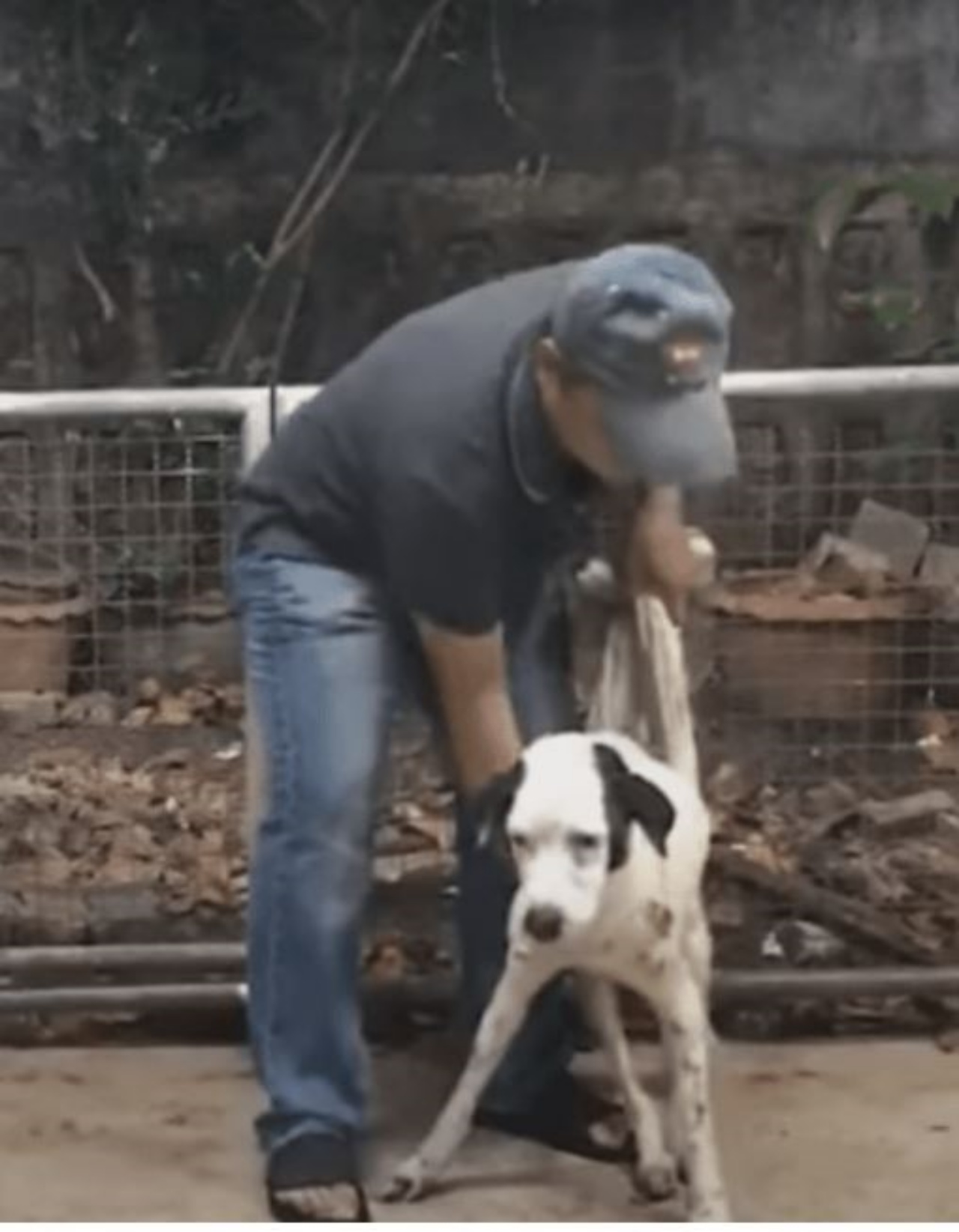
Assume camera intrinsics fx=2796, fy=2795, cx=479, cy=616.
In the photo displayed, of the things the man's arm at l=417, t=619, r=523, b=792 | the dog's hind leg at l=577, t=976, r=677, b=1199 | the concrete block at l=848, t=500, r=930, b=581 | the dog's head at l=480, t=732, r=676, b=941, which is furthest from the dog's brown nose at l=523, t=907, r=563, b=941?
the concrete block at l=848, t=500, r=930, b=581

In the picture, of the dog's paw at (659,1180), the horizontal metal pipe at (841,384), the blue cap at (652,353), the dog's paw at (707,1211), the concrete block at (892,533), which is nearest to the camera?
the blue cap at (652,353)

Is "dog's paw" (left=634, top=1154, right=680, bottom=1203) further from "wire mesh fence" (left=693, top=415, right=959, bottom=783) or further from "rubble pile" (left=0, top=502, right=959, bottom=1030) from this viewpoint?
"wire mesh fence" (left=693, top=415, right=959, bottom=783)

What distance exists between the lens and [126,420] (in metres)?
3.38

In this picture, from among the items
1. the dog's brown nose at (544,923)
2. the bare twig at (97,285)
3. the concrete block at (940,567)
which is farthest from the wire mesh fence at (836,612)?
the bare twig at (97,285)

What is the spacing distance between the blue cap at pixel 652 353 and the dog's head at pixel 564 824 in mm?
295

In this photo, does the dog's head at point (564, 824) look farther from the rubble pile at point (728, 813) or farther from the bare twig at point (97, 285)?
the bare twig at point (97, 285)

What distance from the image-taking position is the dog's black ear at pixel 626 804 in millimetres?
2697

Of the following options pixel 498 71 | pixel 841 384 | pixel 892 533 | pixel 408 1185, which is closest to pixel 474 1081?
pixel 408 1185

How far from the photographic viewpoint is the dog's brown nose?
105 inches

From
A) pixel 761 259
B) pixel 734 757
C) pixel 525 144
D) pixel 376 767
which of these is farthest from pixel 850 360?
pixel 376 767

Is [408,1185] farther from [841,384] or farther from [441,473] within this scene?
[841,384]

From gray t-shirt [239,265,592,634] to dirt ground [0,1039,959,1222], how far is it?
63cm

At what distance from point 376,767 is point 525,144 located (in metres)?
2.63

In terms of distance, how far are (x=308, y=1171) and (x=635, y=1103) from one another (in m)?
0.35
